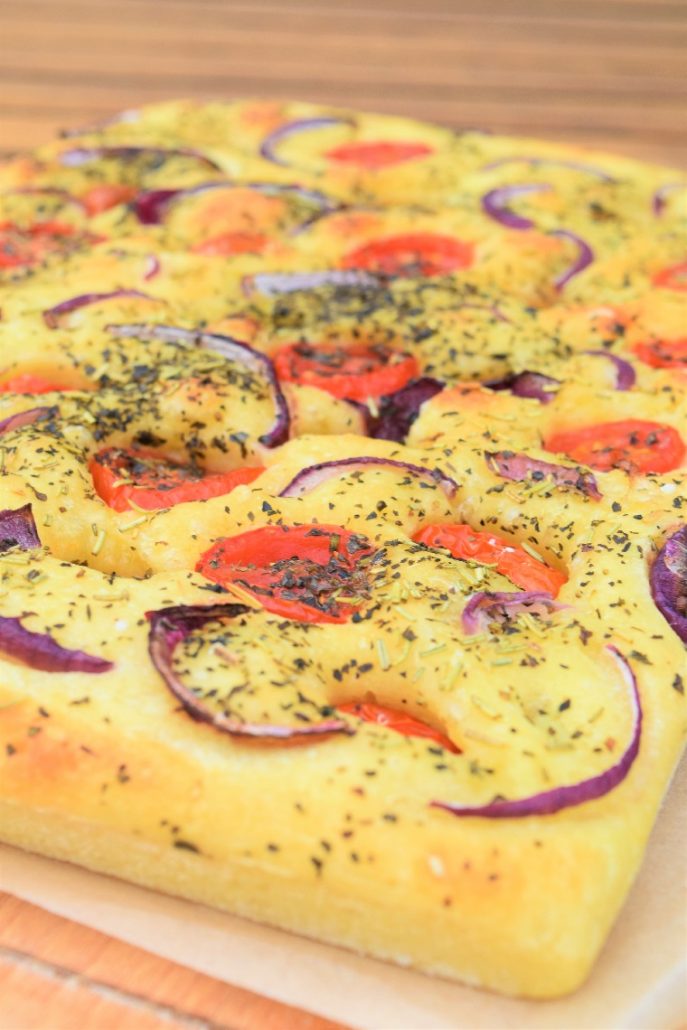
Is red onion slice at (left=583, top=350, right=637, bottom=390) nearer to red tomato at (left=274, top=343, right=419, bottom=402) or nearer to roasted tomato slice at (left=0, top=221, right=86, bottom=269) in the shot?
red tomato at (left=274, top=343, right=419, bottom=402)

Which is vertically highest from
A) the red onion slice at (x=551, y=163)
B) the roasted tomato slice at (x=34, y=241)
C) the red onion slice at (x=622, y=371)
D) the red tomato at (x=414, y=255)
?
the red onion slice at (x=551, y=163)

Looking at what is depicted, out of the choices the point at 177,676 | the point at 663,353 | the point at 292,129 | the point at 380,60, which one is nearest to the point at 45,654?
the point at 177,676

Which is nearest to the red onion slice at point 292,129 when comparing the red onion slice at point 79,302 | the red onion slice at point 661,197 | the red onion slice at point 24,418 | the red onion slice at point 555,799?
the red onion slice at point 661,197

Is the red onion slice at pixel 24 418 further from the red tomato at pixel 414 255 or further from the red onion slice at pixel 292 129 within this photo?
the red onion slice at pixel 292 129

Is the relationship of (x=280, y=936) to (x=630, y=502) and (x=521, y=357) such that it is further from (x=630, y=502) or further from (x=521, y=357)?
(x=521, y=357)

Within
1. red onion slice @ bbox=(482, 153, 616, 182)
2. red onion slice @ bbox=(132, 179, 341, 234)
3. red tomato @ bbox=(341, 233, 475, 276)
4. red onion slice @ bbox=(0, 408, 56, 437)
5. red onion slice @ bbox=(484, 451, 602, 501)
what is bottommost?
red onion slice @ bbox=(484, 451, 602, 501)

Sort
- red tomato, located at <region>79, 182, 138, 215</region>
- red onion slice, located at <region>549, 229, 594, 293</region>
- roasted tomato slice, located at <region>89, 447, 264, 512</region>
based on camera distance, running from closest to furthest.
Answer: roasted tomato slice, located at <region>89, 447, 264, 512</region> → red onion slice, located at <region>549, 229, 594, 293</region> → red tomato, located at <region>79, 182, 138, 215</region>

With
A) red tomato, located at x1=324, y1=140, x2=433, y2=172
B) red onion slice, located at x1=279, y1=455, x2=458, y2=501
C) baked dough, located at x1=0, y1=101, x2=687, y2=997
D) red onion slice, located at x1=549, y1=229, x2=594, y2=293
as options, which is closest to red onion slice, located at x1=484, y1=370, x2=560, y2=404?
baked dough, located at x1=0, y1=101, x2=687, y2=997
